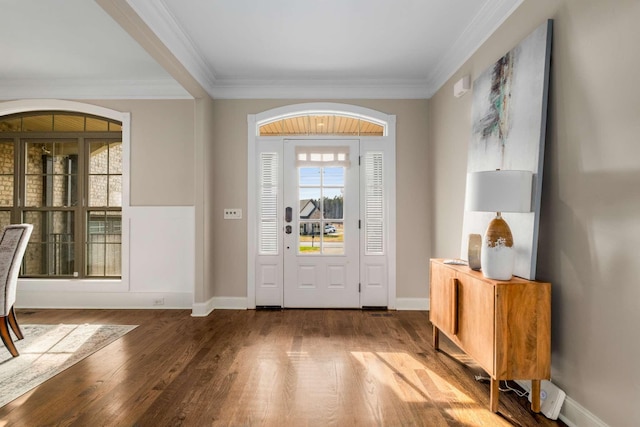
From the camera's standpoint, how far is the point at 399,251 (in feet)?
14.9

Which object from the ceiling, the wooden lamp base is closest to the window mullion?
the ceiling

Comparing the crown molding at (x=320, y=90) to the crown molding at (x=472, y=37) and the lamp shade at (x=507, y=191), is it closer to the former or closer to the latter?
the crown molding at (x=472, y=37)

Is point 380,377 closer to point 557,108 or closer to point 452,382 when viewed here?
point 452,382

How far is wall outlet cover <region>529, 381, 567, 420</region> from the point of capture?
2092 millimetres

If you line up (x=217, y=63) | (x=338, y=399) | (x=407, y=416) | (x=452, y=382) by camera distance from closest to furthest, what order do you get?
(x=407, y=416)
(x=338, y=399)
(x=452, y=382)
(x=217, y=63)

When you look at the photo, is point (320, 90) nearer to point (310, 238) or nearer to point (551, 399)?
point (310, 238)

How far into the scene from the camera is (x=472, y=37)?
129 inches

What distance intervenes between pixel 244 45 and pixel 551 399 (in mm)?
3716

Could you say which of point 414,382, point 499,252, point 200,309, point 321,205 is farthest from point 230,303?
point 499,252

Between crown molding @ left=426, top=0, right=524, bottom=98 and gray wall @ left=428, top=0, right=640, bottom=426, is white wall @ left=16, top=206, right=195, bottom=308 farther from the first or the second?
gray wall @ left=428, top=0, right=640, bottom=426

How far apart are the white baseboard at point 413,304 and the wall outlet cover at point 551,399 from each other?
226 cm

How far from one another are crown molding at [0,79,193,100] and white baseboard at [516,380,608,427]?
4660 mm

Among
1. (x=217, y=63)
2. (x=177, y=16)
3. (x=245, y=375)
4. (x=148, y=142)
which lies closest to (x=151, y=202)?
(x=148, y=142)

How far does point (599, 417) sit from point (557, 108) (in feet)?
5.48
